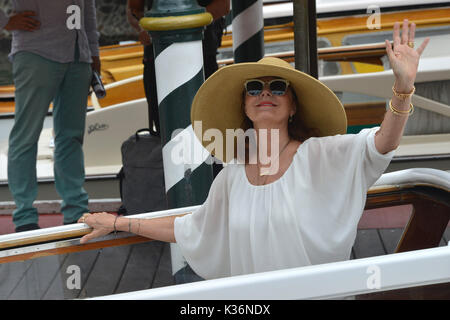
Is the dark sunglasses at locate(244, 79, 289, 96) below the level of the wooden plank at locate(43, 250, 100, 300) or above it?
above

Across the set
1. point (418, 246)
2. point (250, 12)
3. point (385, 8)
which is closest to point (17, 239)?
point (418, 246)

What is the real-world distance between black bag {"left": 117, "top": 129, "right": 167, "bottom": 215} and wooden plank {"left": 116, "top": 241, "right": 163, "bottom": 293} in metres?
0.48

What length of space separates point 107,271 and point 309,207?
1.07m

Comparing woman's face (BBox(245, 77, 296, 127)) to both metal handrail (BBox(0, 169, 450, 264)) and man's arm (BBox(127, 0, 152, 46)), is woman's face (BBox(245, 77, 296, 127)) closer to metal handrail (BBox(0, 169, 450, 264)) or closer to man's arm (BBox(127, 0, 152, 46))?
metal handrail (BBox(0, 169, 450, 264))

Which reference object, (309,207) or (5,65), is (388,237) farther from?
(5,65)

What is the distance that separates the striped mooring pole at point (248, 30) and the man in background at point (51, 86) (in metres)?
0.75

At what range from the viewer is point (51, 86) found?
3.52 metres

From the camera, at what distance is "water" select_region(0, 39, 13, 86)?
1530 cm

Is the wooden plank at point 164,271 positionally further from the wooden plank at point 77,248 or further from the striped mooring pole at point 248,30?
the striped mooring pole at point 248,30

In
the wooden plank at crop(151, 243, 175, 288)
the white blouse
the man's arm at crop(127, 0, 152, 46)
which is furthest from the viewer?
the man's arm at crop(127, 0, 152, 46)

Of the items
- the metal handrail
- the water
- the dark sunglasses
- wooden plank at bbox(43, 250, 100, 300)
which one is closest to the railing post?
the metal handrail

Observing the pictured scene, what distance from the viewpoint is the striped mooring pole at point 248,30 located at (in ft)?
12.7

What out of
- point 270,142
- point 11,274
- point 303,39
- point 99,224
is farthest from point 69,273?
A: point 303,39

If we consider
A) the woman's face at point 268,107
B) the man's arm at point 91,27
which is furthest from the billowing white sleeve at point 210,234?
the man's arm at point 91,27
